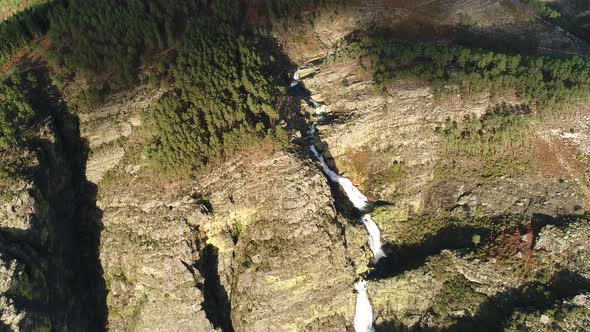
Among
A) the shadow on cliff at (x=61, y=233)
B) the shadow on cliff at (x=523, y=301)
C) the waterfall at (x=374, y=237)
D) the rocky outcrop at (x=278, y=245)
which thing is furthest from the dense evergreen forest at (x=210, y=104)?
the shadow on cliff at (x=523, y=301)

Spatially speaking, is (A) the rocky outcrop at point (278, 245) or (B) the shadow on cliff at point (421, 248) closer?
(A) the rocky outcrop at point (278, 245)

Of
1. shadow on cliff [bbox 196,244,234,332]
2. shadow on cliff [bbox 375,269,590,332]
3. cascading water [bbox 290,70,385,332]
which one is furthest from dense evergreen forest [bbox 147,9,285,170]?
shadow on cliff [bbox 375,269,590,332]

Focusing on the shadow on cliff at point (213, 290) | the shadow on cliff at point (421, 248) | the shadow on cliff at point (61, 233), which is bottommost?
the shadow on cliff at point (421, 248)

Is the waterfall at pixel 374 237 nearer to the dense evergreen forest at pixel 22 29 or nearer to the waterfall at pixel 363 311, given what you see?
the waterfall at pixel 363 311

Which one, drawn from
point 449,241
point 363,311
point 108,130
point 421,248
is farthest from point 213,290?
point 449,241

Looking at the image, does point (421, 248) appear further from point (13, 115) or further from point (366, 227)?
point (13, 115)
